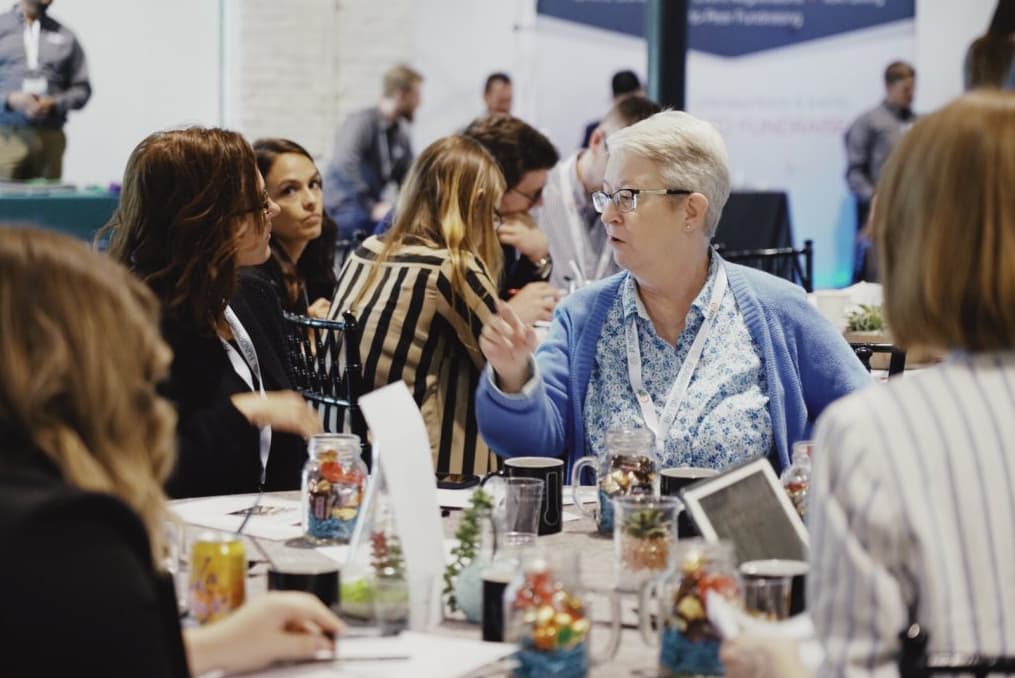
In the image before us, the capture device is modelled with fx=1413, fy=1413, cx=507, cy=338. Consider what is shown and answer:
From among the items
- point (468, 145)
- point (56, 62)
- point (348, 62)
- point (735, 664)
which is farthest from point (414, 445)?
point (348, 62)

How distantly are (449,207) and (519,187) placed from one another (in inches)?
56.6

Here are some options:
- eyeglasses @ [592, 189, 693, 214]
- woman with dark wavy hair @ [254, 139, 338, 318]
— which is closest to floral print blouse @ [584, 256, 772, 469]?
eyeglasses @ [592, 189, 693, 214]

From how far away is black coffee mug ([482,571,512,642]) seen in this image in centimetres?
174

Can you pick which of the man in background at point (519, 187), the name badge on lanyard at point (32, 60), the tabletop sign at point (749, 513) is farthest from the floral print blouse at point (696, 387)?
the name badge on lanyard at point (32, 60)

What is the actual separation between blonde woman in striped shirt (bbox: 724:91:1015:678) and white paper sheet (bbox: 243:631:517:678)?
1.44ft

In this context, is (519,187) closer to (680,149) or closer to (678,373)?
(680,149)

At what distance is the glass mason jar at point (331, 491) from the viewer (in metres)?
2.23

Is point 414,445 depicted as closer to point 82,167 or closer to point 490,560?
point 490,560

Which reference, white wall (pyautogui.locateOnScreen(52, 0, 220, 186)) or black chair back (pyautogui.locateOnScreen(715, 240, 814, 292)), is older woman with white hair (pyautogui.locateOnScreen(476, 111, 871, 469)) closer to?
black chair back (pyautogui.locateOnScreen(715, 240, 814, 292))

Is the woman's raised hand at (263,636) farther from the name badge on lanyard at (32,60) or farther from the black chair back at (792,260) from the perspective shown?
the name badge on lanyard at (32,60)

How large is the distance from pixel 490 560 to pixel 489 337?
748mm

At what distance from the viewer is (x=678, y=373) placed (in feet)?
9.07

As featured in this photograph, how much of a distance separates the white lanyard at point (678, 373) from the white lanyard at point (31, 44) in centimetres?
601

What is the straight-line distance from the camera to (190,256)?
105 inches
